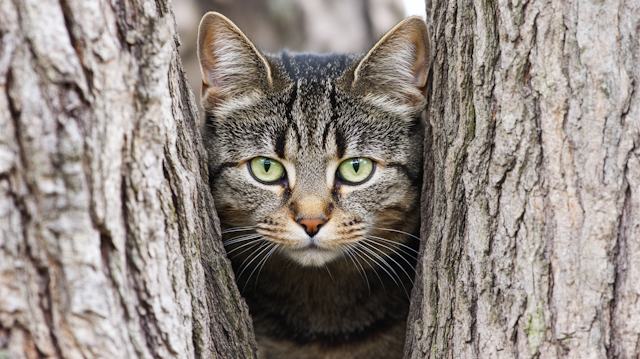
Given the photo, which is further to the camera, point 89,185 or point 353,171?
point 353,171

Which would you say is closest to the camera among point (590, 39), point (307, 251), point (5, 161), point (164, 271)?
point (5, 161)

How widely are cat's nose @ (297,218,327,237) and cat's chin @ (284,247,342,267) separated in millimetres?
112

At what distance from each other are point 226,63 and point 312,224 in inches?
35.9

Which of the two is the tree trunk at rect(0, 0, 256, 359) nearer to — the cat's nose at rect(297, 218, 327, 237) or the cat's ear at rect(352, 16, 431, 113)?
the cat's nose at rect(297, 218, 327, 237)

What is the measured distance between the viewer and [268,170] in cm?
250

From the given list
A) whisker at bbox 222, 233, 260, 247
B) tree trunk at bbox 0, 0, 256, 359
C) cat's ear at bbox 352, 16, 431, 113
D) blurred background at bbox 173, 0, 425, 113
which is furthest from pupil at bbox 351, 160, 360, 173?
blurred background at bbox 173, 0, 425, 113

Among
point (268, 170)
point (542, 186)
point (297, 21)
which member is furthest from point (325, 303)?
point (297, 21)

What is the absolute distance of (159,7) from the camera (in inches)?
62.4

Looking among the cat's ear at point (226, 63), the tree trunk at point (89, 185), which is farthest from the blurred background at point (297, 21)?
the tree trunk at point (89, 185)

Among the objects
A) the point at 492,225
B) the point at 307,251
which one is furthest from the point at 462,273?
the point at 307,251

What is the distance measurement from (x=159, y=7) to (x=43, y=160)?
61cm

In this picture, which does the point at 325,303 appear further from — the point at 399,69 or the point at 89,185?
the point at 89,185

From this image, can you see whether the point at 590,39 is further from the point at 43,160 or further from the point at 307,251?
the point at 43,160

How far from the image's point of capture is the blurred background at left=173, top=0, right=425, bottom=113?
472 centimetres
